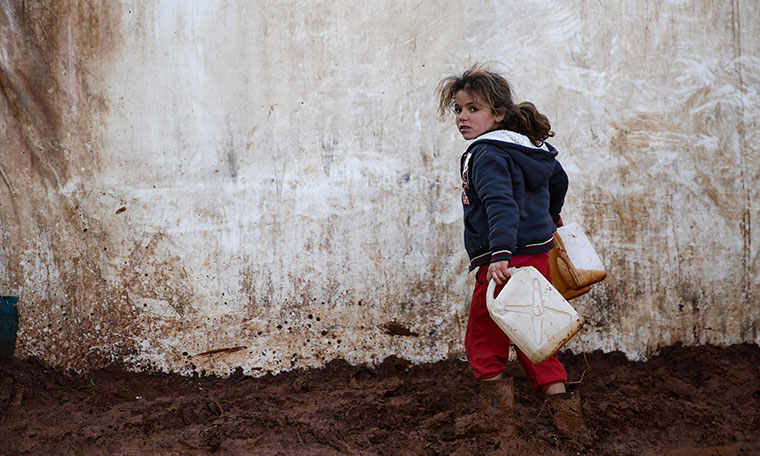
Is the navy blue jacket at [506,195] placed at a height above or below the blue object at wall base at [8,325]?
above

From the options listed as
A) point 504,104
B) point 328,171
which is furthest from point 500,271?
point 328,171

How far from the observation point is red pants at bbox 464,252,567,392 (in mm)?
2656

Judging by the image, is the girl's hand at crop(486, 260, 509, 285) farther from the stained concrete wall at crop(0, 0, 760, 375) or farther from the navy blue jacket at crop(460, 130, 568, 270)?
the stained concrete wall at crop(0, 0, 760, 375)

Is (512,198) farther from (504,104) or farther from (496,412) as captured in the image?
(496,412)

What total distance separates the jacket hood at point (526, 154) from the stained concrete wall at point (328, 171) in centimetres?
80

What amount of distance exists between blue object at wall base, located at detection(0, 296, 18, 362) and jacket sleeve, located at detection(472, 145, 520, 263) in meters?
2.51

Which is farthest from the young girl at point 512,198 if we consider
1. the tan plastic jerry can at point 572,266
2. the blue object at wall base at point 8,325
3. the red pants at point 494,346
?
the blue object at wall base at point 8,325

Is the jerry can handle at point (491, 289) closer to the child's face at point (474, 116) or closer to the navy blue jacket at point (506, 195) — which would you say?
the navy blue jacket at point (506, 195)

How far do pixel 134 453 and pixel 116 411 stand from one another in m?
0.42

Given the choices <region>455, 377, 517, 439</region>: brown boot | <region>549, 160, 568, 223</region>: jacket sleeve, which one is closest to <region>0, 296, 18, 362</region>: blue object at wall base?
<region>455, 377, 517, 439</region>: brown boot

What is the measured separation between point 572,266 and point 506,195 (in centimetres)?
56

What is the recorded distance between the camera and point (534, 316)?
8.01 feet

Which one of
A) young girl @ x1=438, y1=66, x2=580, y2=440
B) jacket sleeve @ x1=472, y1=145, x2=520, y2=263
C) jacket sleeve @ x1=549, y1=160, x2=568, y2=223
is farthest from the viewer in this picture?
jacket sleeve @ x1=549, y1=160, x2=568, y2=223

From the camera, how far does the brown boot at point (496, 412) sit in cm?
265
